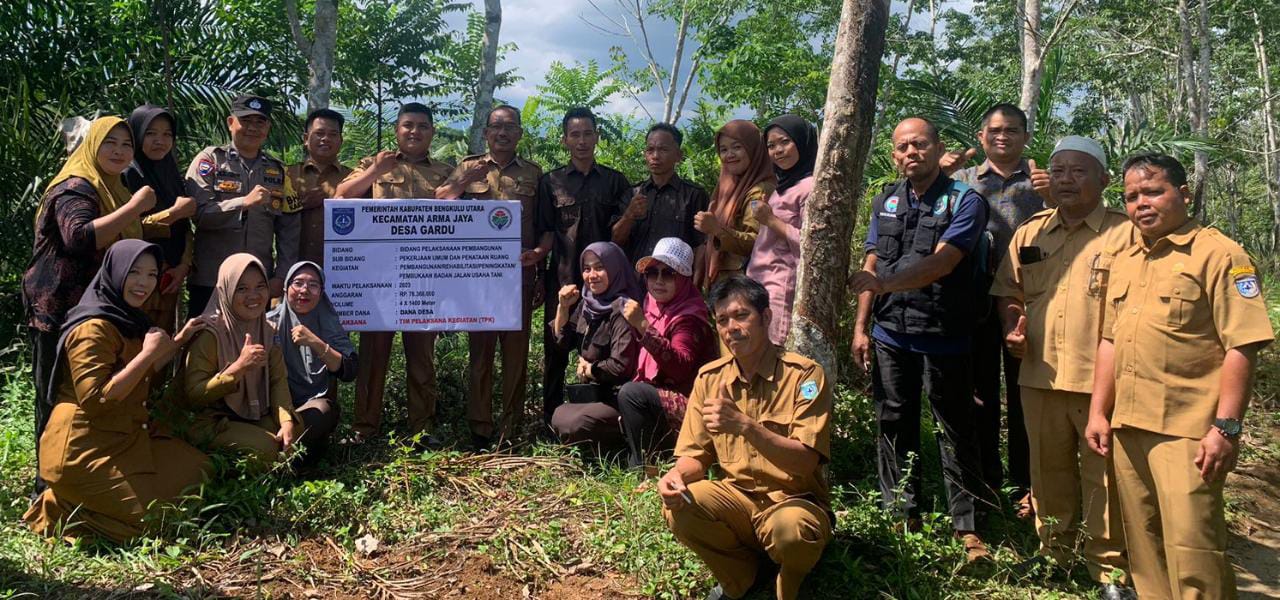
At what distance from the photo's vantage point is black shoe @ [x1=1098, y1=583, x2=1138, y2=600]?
347cm

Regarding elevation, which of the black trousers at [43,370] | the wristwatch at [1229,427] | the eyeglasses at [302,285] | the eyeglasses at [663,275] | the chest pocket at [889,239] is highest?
the chest pocket at [889,239]

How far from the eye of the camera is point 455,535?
13.6 feet

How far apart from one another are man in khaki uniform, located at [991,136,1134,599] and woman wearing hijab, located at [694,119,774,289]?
4.80 ft

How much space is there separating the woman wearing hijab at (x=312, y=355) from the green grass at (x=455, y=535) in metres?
0.35

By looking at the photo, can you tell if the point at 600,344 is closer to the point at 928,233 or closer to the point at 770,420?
the point at 770,420

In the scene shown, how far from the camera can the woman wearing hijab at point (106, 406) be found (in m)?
3.87

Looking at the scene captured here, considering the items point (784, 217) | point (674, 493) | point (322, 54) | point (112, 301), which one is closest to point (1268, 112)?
point (784, 217)

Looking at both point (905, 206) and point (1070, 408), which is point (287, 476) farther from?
point (1070, 408)

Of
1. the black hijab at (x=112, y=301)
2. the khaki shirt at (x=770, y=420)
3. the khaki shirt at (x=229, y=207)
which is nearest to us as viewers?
the khaki shirt at (x=770, y=420)

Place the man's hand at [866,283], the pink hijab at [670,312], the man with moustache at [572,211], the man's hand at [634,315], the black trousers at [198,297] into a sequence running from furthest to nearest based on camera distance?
the man with moustache at [572,211] → the black trousers at [198,297] → the pink hijab at [670,312] → the man's hand at [634,315] → the man's hand at [866,283]

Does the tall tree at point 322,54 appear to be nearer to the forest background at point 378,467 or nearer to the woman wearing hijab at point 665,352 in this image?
the forest background at point 378,467

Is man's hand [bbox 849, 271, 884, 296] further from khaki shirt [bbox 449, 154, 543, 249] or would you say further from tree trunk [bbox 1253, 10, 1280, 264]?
tree trunk [bbox 1253, 10, 1280, 264]

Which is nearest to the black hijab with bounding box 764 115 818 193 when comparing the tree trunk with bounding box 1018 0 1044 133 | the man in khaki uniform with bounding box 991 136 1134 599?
the man in khaki uniform with bounding box 991 136 1134 599

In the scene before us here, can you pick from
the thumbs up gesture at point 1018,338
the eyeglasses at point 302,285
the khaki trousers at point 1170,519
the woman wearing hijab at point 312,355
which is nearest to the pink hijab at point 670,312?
the thumbs up gesture at point 1018,338
